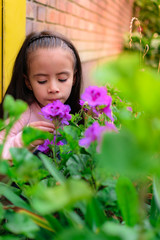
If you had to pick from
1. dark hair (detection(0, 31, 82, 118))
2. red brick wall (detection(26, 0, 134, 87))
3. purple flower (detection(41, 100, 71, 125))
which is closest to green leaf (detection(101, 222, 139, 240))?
purple flower (detection(41, 100, 71, 125))

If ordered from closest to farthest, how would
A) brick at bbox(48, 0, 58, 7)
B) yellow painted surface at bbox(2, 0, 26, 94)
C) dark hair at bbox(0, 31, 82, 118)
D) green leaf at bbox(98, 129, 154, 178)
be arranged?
green leaf at bbox(98, 129, 154, 178), dark hair at bbox(0, 31, 82, 118), yellow painted surface at bbox(2, 0, 26, 94), brick at bbox(48, 0, 58, 7)

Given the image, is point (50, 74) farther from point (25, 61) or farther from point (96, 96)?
point (96, 96)

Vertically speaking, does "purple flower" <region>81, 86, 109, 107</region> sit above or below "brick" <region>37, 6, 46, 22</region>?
below

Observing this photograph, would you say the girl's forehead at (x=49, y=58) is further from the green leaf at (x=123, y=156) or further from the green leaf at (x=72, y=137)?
the green leaf at (x=123, y=156)

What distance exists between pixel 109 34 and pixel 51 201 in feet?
18.6

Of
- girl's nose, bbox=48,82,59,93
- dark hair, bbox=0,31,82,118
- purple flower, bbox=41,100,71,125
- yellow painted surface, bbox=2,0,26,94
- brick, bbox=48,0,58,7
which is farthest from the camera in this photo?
brick, bbox=48,0,58,7

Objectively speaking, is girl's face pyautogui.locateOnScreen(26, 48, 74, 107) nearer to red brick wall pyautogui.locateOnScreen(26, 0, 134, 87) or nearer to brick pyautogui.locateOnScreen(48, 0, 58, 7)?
red brick wall pyautogui.locateOnScreen(26, 0, 134, 87)

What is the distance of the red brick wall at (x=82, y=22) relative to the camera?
2.07 m

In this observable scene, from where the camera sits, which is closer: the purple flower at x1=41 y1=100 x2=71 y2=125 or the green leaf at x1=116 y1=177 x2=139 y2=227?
the green leaf at x1=116 y1=177 x2=139 y2=227

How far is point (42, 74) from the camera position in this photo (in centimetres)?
137

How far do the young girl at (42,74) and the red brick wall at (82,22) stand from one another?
1.34ft

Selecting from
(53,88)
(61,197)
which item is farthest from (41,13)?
(61,197)

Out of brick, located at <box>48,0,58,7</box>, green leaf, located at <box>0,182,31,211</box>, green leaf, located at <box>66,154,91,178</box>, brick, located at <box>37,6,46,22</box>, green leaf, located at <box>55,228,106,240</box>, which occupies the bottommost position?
green leaf, located at <box>0,182,31,211</box>

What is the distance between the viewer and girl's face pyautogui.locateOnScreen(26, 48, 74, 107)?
4.44 feet
